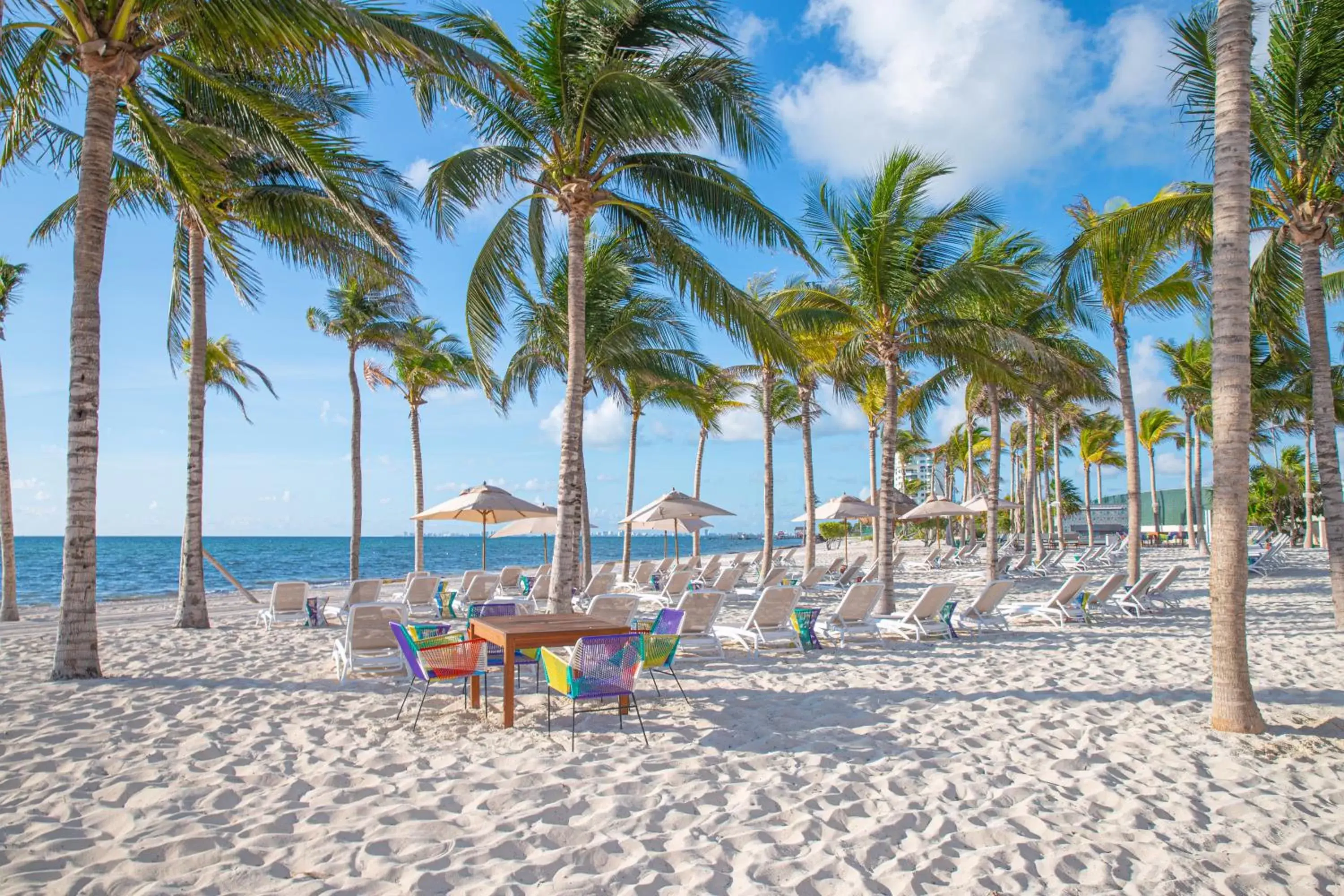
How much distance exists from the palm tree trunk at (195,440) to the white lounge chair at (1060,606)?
11.2 meters

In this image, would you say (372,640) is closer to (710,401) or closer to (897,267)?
(897,267)

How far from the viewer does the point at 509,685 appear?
18.0 feet

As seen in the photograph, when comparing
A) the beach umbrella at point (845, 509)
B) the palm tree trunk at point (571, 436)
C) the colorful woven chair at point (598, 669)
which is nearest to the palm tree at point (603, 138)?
the palm tree trunk at point (571, 436)

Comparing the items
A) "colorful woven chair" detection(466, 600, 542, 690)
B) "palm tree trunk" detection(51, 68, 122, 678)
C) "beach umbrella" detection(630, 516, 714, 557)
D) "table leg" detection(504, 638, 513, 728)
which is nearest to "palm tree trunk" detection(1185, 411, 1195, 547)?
"beach umbrella" detection(630, 516, 714, 557)

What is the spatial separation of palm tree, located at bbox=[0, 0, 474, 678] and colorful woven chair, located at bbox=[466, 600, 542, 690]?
321 cm

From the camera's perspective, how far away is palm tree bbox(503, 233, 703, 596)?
49.4 ft

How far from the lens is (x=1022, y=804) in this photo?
4070mm

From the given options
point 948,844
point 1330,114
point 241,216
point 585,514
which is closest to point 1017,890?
point 948,844

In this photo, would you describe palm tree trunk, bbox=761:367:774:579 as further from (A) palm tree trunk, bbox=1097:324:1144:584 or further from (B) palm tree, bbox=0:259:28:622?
(B) palm tree, bbox=0:259:28:622

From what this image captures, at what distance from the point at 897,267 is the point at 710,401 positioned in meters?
9.26

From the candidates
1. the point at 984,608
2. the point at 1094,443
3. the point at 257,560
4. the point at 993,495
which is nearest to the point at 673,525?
the point at 993,495

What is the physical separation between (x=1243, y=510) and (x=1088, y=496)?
40087 mm

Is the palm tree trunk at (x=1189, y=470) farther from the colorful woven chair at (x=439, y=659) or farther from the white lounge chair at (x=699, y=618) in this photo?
the colorful woven chair at (x=439, y=659)

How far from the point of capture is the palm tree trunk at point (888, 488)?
11.8 m
